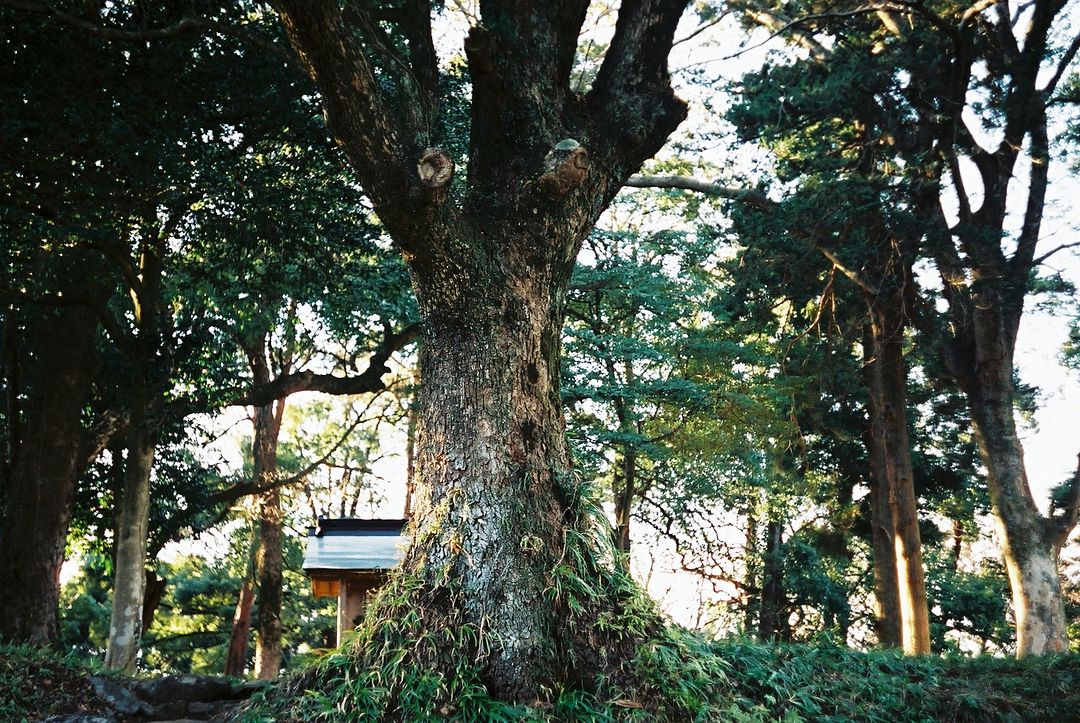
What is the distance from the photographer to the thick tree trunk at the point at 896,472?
10.7m

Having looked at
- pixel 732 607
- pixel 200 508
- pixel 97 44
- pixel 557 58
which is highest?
pixel 97 44

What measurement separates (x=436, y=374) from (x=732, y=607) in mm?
15441

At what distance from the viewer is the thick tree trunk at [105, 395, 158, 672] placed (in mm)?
8477

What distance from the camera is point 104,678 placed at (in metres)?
5.48

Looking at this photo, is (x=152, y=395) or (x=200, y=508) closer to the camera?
(x=152, y=395)

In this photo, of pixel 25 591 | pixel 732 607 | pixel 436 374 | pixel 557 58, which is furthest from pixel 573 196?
pixel 732 607

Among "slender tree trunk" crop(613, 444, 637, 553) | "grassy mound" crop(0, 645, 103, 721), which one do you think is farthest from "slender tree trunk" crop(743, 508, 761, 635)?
"grassy mound" crop(0, 645, 103, 721)

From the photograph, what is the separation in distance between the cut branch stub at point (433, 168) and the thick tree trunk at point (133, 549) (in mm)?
5953

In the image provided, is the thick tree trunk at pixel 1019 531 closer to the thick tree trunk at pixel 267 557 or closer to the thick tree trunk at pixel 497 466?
the thick tree trunk at pixel 497 466

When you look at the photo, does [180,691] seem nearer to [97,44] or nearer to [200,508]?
[97,44]

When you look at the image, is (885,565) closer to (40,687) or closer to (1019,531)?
(1019,531)

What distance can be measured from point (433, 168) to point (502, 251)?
2.52 ft

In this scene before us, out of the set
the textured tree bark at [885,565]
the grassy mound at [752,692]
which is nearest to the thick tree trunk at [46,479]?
the grassy mound at [752,692]

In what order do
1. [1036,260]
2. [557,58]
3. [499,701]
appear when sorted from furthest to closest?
[1036,260] < [557,58] < [499,701]
